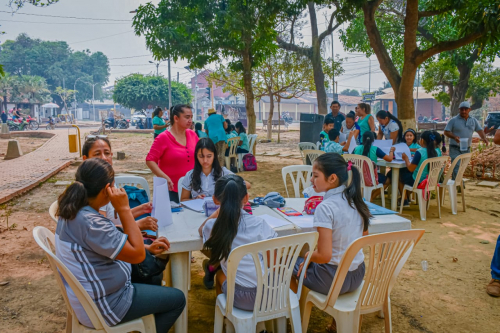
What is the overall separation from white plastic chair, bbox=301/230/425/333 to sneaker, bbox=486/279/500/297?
154 centimetres

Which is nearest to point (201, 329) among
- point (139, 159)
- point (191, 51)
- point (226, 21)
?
point (226, 21)

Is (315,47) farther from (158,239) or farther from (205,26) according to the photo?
(158,239)

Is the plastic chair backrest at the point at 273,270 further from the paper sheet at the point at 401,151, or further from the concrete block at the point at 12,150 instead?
the concrete block at the point at 12,150

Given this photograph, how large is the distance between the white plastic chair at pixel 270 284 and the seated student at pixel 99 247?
0.44m

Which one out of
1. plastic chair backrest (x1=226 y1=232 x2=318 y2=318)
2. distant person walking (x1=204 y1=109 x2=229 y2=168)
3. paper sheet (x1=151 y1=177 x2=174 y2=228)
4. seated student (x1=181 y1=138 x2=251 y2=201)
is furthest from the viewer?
distant person walking (x1=204 y1=109 x2=229 y2=168)

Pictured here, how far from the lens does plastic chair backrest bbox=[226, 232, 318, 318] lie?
2.03 meters

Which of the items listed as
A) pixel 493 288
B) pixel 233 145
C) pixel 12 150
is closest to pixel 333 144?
pixel 493 288

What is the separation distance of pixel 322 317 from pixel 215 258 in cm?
129

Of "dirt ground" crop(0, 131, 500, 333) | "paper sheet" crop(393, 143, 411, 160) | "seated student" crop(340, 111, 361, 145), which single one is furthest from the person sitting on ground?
"seated student" crop(340, 111, 361, 145)

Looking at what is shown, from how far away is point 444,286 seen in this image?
138 inches

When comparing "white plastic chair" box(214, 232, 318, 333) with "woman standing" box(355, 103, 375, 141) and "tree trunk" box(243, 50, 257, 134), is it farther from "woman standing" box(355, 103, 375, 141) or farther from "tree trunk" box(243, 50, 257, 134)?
"tree trunk" box(243, 50, 257, 134)

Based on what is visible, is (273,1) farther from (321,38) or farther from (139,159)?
(139,159)

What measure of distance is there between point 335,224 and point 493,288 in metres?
1.99

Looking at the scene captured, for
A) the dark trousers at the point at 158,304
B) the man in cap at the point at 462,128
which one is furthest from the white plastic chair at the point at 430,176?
the dark trousers at the point at 158,304
